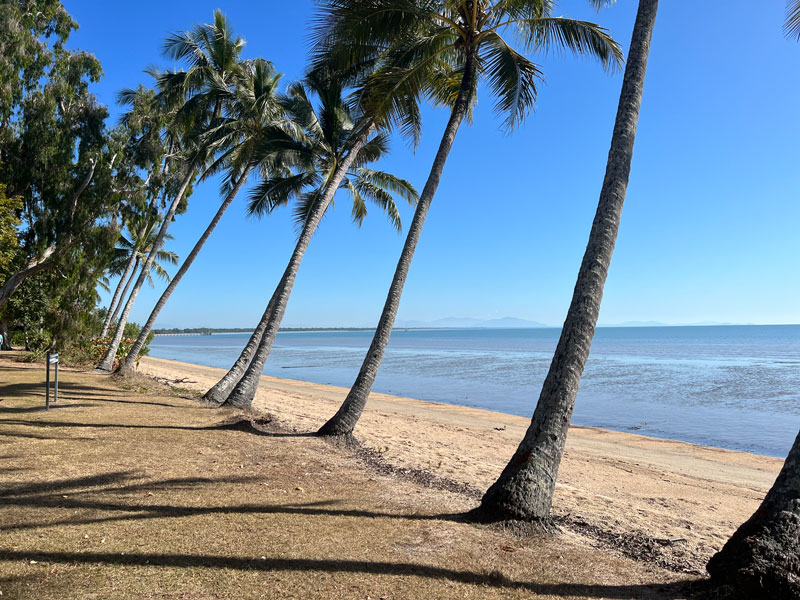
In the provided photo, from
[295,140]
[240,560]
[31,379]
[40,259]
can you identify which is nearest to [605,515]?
[240,560]

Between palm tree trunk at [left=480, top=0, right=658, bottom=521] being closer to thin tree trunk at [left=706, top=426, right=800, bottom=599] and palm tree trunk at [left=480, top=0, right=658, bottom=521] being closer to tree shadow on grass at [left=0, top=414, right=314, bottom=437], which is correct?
thin tree trunk at [left=706, top=426, right=800, bottom=599]

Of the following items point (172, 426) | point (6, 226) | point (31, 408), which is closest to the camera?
point (172, 426)

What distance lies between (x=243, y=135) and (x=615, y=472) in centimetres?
1366

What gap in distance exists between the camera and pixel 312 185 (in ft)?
49.5

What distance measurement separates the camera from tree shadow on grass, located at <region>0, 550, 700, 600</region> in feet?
11.2

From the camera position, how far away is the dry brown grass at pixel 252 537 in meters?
3.31

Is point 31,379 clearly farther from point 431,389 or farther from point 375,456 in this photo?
point 431,389

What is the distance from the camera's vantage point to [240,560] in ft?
11.9

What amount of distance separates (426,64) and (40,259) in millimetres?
15623

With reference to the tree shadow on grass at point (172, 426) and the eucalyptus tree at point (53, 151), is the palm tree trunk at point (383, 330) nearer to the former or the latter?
the tree shadow on grass at point (172, 426)

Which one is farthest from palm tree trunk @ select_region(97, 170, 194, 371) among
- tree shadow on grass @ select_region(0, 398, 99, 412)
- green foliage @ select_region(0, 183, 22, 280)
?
tree shadow on grass @ select_region(0, 398, 99, 412)

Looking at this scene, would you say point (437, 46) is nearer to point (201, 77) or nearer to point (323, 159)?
point (323, 159)

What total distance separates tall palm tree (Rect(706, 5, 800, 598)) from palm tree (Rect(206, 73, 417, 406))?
857 cm

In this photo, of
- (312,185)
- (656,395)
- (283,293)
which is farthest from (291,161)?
(656,395)
